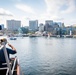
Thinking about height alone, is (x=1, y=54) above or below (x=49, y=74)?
above

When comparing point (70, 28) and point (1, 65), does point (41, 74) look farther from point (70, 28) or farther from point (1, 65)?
point (70, 28)

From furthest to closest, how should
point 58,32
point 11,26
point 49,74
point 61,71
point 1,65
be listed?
1. point 11,26
2. point 58,32
3. point 61,71
4. point 49,74
5. point 1,65

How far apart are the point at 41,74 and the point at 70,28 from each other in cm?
15041

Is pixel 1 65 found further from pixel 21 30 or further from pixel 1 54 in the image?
pixel 21 30

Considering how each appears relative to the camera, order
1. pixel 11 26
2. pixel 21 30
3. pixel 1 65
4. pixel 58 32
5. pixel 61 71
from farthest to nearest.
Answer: pixel 11 26
pixel 21 30
pixel 58 32
pixel 61 71
pixel 1 65

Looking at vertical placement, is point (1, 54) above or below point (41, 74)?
above

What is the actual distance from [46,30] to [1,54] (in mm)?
164301

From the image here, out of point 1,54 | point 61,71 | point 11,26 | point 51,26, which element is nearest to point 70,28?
point 51,26

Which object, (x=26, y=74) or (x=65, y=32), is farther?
(x=65, y=32)

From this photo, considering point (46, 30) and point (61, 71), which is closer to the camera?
point (61, 71)

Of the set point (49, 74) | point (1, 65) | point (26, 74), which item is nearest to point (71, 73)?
point (49, 74)

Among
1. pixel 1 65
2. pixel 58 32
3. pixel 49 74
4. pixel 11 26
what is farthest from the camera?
pixel 11 26

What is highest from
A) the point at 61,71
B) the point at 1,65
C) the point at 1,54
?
the point at 1,54

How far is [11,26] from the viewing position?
19488 cm
